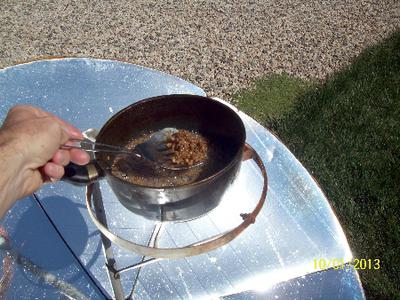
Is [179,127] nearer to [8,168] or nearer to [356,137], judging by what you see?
[8,168]

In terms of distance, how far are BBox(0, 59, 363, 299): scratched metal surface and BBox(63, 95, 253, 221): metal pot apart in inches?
29.0

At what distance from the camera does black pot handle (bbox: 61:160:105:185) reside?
1.50 metres

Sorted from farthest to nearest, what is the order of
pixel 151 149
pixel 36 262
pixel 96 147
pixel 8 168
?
pixel 36 262 < pixel 151 149 < pixel 96 147 < pixel 8 168

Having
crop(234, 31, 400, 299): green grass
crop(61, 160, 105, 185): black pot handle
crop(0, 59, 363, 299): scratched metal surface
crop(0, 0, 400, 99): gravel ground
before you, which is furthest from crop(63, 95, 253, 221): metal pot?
crop(0, 0, 400, 99): gravel ground

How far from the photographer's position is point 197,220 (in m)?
2.41

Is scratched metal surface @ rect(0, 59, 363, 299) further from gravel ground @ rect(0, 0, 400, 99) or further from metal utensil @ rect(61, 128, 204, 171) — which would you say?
gravel ground @ rect(0, 0, 400, 99)

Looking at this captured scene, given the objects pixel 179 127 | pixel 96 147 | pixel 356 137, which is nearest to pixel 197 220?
pixel 179 127

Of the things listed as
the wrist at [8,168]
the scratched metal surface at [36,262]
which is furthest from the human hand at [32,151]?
the scratched metal surface at [36,262]

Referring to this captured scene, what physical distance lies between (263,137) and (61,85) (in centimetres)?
115

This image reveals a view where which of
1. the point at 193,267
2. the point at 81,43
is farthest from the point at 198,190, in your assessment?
the point at 81,43

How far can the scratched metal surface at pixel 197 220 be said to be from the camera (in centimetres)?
232

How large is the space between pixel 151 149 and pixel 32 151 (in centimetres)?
41

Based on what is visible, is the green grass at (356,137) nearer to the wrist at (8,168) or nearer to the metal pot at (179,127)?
the metal pot at (179,127)

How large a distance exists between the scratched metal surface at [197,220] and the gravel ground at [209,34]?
2.00 meters
